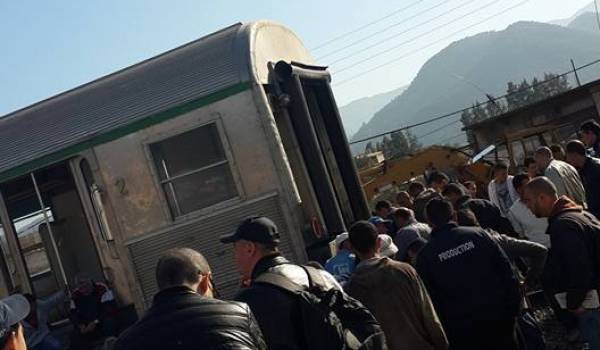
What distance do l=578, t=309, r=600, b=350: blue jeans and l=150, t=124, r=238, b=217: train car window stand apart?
4.31m

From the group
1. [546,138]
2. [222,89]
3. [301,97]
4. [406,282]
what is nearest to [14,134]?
[222,89]

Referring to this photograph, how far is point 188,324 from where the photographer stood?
2582 millimetres

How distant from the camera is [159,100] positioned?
803 centimetres

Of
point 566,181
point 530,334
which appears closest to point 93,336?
point 530,334

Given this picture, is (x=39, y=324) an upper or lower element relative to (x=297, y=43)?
lower

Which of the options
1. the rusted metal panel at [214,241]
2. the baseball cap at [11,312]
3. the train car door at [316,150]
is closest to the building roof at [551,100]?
the train car door at [316,150]

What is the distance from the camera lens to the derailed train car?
7688 millimetres

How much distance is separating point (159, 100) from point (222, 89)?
0.84m

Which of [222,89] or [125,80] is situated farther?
[125,80]

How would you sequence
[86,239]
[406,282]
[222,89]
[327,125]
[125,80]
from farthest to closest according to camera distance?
[86,239], [327,125], [125,80], [222,89], [406,282]

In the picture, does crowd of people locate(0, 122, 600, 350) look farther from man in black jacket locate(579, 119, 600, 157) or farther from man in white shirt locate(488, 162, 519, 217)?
man in black jacket locate(579, 119, 600, 157)

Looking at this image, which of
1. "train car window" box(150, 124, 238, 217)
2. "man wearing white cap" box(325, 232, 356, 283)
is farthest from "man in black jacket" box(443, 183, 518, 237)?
"train car window" box(150, 124, 238, 217)

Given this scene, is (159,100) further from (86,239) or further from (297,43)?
(86,239)

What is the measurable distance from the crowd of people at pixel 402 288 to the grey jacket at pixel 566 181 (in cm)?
1
